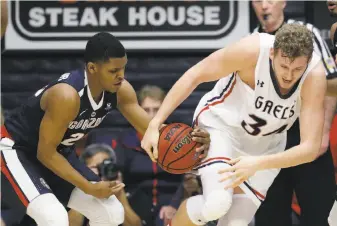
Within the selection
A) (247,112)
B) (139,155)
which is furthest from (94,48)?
(139,155)

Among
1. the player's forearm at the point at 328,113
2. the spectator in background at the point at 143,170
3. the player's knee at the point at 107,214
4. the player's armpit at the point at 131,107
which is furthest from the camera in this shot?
the spectator in background at the point at 143,170

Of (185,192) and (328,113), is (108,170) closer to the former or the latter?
(185,192)

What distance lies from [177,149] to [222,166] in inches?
10.5

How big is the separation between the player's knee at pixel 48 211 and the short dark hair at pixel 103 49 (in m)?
0.81

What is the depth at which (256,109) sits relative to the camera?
499cm

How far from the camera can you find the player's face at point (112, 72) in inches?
195

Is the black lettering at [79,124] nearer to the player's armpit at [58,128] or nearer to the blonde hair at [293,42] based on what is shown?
the player's armpit at [58,128]

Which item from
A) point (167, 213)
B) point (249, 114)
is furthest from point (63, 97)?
point (167, 213)

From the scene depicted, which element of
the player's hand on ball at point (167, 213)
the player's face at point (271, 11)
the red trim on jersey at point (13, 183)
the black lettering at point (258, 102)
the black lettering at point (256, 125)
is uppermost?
the player's face at point (271, 11)

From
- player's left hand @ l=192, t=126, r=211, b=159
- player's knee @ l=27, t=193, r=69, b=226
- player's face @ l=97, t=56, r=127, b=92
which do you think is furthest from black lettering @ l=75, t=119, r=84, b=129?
player's left hand @ l=192, t=126, r=211, b=159

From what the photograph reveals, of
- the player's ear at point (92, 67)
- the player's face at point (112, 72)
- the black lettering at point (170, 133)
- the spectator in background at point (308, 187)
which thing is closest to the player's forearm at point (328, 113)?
the spectator in background at point (308, 187)

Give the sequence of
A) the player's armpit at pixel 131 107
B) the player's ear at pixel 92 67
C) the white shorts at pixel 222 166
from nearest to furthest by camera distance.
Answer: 1. the white shorts at pixel 222 166
2. the player's ear at pixel 92 67
3. the player's armpit at pixel 131 107

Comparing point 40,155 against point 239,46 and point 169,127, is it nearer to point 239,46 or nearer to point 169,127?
point 169,127

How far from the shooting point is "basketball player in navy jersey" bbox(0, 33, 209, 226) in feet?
16.2
